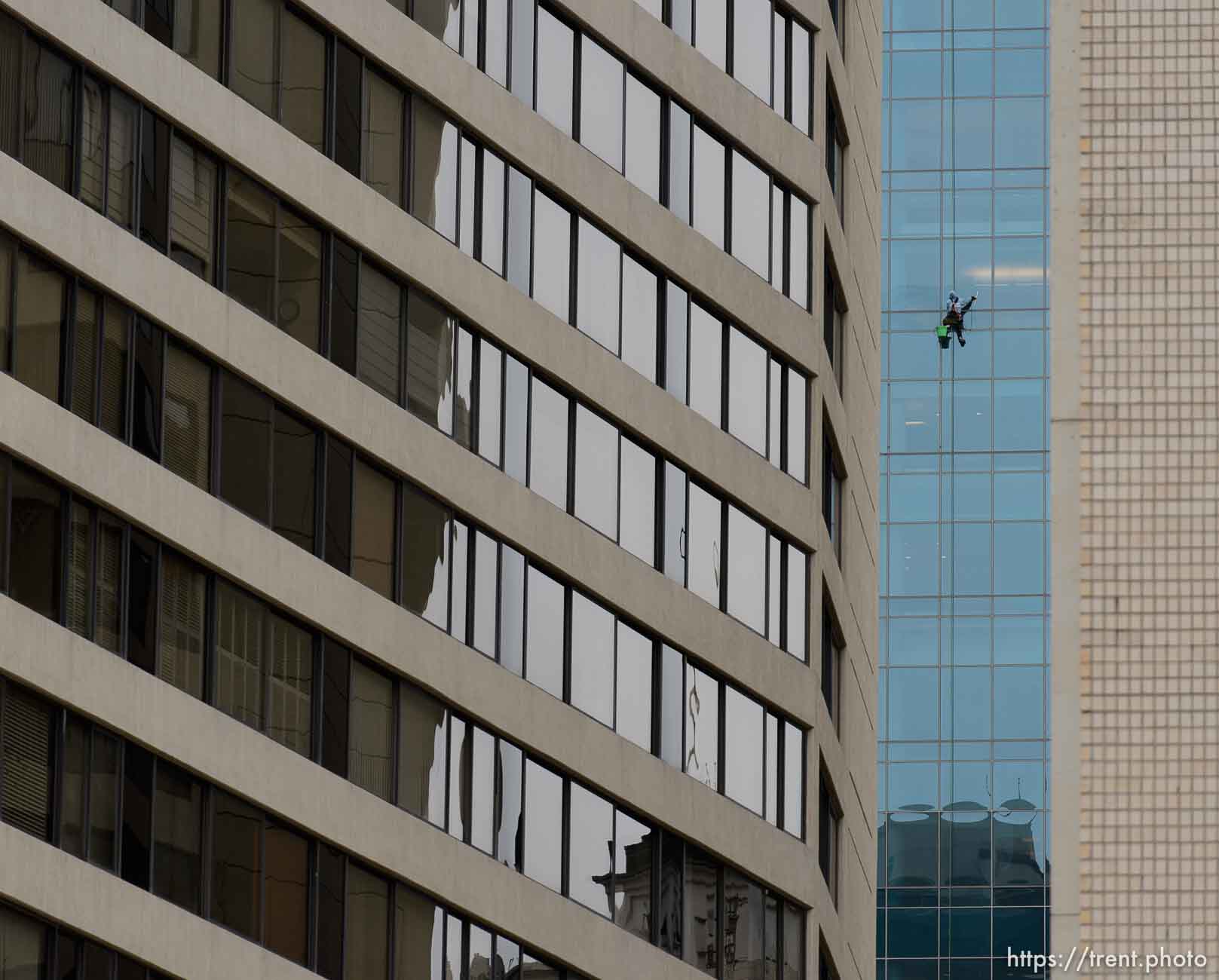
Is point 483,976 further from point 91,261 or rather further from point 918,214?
point 918,214

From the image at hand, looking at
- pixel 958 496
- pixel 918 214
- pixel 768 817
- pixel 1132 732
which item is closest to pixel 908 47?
pixel 918 214

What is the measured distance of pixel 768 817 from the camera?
153 feet

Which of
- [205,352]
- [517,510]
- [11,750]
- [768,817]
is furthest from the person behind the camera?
[768,817]

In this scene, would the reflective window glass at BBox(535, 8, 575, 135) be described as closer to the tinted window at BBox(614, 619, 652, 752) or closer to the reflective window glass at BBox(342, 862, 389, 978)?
the tinted window at BBox(614, 619, 652, 752)

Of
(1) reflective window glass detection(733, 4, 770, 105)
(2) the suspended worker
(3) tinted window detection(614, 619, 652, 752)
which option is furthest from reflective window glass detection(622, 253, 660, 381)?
(2) the suspended worker

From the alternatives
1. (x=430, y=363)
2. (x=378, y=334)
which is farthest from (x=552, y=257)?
(x=378, y=334)

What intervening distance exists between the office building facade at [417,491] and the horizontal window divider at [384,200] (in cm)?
6

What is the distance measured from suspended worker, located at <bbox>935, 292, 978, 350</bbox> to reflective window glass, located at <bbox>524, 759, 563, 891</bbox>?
181ft

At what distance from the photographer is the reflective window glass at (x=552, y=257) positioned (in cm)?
4444

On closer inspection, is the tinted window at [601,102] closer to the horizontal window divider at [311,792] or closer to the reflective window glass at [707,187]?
the reflective window glass at [707,187]

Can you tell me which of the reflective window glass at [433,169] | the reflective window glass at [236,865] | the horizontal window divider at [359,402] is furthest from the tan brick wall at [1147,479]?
the reflective window glass at [236,865]

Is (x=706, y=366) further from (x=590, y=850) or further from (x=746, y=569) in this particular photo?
(x=590, y=850)

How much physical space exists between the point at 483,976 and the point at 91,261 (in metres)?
A: 11.7

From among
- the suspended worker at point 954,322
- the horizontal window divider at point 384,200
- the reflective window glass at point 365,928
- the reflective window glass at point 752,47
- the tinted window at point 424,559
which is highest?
the suspended worker at point 954,322
